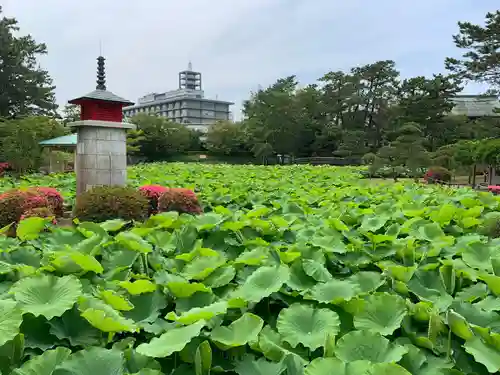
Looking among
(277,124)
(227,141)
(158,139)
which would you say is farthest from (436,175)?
(158,139)

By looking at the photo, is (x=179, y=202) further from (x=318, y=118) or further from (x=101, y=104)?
(x=318, y=118)

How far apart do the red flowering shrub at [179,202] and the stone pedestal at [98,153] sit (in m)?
1.36

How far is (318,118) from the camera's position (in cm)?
3522

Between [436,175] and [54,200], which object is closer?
[54,200]

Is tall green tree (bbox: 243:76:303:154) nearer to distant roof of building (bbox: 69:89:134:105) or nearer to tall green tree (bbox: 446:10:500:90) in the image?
tall green tree (bbox: 446:10:500:90)

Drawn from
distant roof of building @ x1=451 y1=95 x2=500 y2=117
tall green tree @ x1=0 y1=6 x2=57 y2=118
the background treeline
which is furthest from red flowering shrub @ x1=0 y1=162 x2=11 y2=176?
distant roof of building @ x1=451 y1=95 x2=500 y2=117

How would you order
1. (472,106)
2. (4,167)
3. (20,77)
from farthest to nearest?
(472,106) < (20,77) < (4,167)

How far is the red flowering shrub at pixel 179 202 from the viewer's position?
5449 mm

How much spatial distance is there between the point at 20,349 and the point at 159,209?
457 cm

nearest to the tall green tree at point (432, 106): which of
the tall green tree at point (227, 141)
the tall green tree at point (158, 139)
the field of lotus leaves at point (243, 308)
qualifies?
the tall green tree at point (227, 141)

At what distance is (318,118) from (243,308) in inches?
1361

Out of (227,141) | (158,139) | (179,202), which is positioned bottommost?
(179,202)

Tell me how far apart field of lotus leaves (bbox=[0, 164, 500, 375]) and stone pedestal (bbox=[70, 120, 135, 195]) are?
4288 mm

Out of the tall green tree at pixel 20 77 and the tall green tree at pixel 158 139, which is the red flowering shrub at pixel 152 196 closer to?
the tall green tree at pixel 20 77
